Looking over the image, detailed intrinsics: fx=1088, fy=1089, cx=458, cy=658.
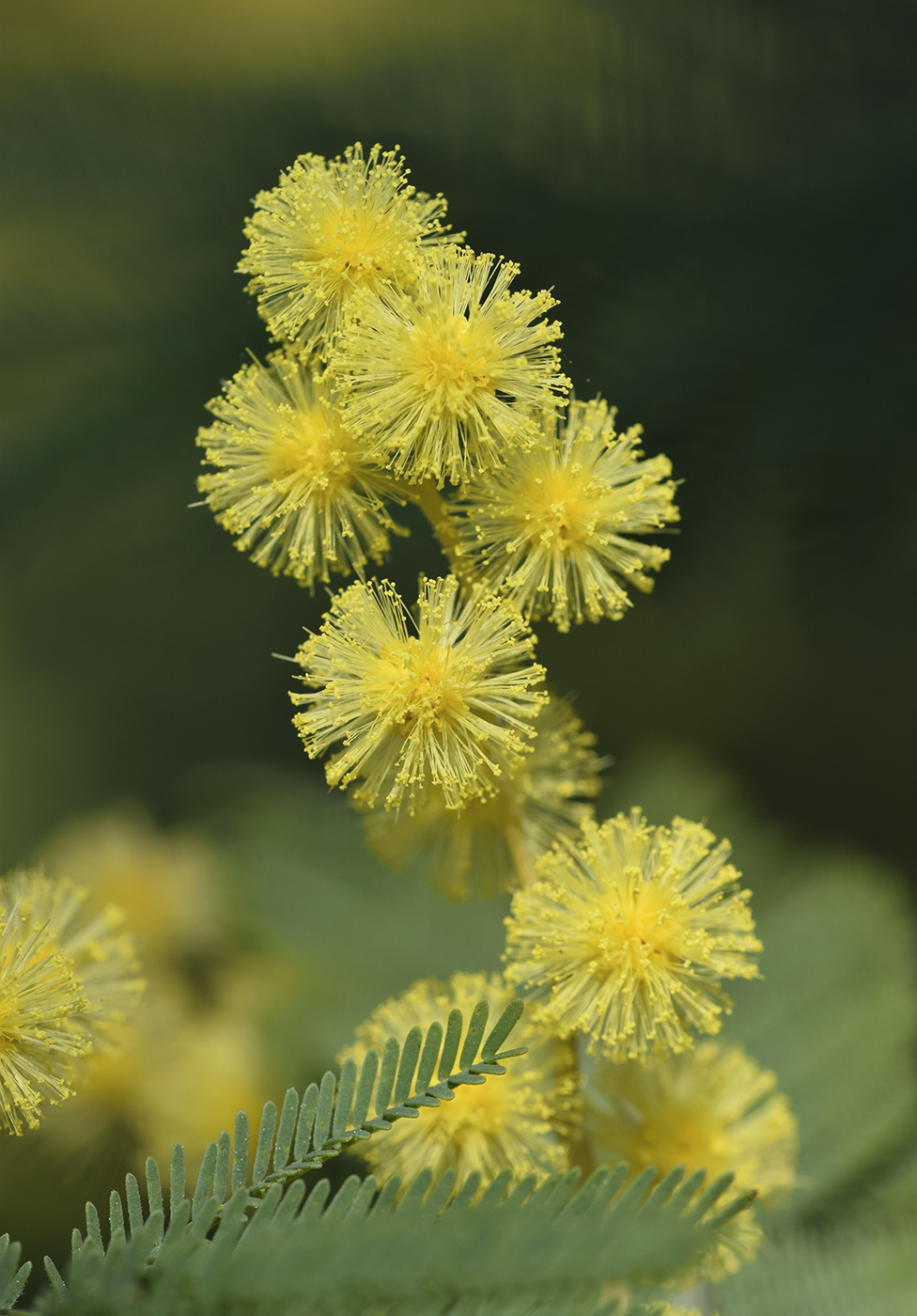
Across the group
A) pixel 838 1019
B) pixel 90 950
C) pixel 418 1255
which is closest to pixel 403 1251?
pixel 418 1255

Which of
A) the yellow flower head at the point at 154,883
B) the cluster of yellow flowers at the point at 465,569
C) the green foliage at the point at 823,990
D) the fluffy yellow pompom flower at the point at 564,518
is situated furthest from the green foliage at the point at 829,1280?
the yellow flower head at the point at 154,883

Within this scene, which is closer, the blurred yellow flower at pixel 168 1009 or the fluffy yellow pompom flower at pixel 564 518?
the fluffy yellow pompom flower at pixel 564 518

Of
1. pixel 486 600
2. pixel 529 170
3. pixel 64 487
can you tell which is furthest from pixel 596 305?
pixel 64 487

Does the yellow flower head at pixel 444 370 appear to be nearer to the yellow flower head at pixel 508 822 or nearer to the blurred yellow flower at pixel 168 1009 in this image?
the yellow flower head at pixel 508 822

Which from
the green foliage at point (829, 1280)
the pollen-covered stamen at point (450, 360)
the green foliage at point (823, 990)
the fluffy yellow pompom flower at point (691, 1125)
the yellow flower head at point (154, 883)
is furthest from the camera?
the yellow flower head at point (154, 883)

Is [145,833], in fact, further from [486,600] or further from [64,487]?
[486,600]

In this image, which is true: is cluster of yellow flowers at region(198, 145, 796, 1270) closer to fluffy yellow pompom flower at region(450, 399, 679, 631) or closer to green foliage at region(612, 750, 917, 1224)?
fluffy yellow pompom flower at region(450, 399, 679, 631)
